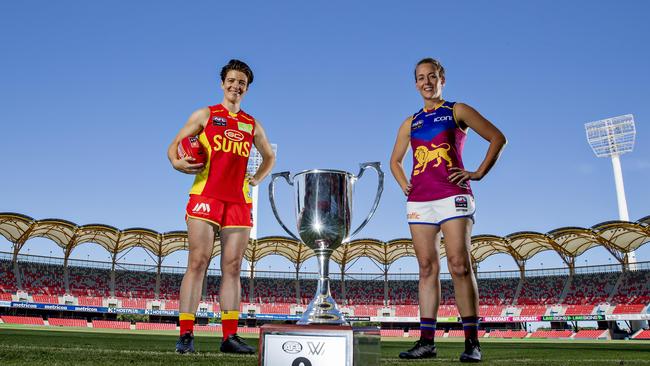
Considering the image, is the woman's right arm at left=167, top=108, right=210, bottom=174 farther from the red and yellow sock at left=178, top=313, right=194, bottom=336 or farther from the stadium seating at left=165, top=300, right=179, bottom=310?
the stadium seating at left=165, top=300, right=179, bottom=310

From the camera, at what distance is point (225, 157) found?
4.53 metres

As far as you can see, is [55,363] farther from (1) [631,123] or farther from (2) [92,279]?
(1) [631,123]

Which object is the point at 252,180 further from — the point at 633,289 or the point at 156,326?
the point at 633,289

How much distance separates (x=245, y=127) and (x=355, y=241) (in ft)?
116

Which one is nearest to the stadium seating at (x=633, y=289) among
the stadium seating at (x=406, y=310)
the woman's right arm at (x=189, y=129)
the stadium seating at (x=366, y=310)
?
the stadium seating at (x=406, y=310)

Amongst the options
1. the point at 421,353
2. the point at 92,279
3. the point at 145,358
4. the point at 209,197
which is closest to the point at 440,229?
the point at 421,353

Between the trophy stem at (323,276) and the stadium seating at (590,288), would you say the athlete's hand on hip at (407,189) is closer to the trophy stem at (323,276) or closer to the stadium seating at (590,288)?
the trophy stem at (323,276)

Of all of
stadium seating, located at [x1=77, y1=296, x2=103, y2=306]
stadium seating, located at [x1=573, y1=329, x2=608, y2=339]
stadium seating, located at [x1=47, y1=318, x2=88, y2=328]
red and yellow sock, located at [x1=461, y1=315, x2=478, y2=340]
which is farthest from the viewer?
stadium seating, located at [x1=77, y1=296, x2=103, y2=306]

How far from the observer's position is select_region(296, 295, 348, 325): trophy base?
2.56 m

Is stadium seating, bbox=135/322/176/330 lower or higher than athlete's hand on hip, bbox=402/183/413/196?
lower

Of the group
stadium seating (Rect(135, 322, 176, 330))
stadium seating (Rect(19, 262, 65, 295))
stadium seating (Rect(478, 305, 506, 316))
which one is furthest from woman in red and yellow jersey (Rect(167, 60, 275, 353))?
stadium seating (Rect(19, 262, 65, 295))

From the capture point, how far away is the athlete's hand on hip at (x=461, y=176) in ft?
13.5

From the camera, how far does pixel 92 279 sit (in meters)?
44.4

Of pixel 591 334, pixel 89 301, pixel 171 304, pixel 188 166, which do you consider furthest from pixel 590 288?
pixel 188 166
